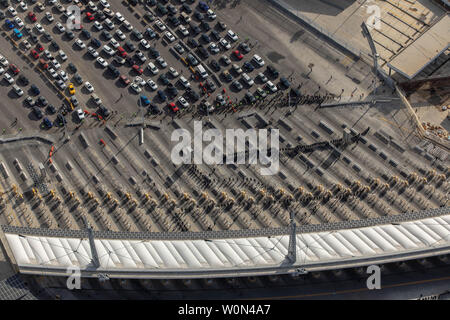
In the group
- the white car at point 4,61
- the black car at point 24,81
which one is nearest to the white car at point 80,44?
the black car at point 24,81

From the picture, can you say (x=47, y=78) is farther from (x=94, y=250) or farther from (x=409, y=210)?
(x=409, y=210)

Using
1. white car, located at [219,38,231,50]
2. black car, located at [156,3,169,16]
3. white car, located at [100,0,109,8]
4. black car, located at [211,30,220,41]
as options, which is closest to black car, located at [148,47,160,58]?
black car, located at [156,3,169,16]

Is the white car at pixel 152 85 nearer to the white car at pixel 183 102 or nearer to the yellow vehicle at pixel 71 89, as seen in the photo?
the white car at pixel 183 102

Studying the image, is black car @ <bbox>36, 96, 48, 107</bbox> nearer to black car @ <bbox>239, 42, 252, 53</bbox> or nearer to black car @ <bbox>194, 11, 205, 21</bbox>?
black car @ <bbox>194, 11, 205, 21</bbox>

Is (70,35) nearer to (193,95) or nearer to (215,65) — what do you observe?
(193,95)

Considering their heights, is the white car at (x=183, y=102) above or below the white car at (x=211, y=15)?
below

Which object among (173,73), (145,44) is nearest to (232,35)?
(173,73)

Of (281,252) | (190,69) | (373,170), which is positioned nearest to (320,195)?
(373,170)
